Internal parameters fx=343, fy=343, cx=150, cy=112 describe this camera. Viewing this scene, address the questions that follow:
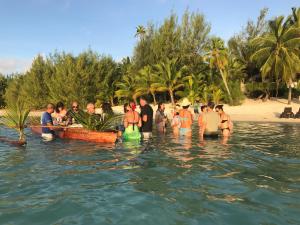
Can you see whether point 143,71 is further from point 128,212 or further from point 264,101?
point 128,212

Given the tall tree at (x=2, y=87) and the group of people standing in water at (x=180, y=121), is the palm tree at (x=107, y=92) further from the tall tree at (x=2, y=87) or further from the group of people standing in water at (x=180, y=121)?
the group of people standing in water at (x=180, y=121)

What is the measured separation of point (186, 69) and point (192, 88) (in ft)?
11.8

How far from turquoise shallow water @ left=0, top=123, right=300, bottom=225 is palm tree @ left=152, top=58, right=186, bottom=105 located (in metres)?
31.5

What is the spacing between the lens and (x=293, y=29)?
132ft

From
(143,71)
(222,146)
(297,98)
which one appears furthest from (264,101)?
(222,146)

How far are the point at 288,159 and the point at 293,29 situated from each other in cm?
3368

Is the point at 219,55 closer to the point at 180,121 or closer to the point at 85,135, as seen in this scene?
the point at 180,121

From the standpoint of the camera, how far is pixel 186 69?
148ft

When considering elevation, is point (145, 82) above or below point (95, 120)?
above

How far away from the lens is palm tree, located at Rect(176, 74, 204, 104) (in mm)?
41750

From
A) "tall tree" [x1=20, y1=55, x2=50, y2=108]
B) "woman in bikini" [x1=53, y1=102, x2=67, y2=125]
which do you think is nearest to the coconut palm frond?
"woman in bikini" [x1=53, y1=102, x2=67, y2=125]

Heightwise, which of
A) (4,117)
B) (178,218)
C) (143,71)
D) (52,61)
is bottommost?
(178,218)

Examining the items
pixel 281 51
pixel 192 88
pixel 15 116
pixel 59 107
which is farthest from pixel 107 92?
pixel 15 116

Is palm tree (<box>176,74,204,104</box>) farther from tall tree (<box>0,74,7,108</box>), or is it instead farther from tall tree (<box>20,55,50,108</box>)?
tall tree (<box>0,74,7,108</box>)
